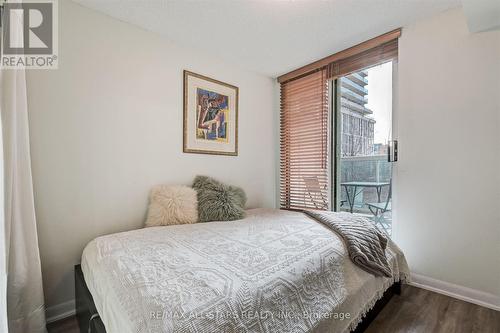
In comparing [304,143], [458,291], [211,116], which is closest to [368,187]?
[304,143]

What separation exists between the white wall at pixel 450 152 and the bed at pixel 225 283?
551mm

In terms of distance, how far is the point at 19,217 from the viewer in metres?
1.34

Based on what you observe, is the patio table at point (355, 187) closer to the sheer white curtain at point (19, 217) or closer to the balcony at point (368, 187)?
the balcony at point (368, 187)

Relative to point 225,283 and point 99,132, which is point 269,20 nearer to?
point 99,132

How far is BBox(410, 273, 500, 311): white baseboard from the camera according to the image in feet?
5.40

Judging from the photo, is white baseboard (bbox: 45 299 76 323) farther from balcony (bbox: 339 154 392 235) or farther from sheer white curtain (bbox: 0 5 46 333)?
balcony (bbox: 339 154 392 235)

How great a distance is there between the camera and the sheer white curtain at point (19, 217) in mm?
1291

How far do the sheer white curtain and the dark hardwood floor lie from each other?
0.28 metres

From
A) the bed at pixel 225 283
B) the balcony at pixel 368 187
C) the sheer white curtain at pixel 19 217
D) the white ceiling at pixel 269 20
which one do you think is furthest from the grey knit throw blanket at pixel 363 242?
the sheer white curtain at pixel 19 217


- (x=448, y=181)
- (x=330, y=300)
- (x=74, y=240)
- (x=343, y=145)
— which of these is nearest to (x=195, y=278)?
(x=330, y=300)

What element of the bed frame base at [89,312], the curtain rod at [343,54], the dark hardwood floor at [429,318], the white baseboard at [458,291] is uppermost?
the curtain rod at [343,54]

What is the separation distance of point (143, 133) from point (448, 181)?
2.64 m

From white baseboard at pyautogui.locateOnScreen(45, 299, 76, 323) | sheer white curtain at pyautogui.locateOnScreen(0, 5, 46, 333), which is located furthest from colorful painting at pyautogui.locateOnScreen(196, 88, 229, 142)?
white baseboard at pyautogui.locateOnScreen(45, 299, 76, 323)

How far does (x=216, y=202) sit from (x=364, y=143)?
5.69ft
